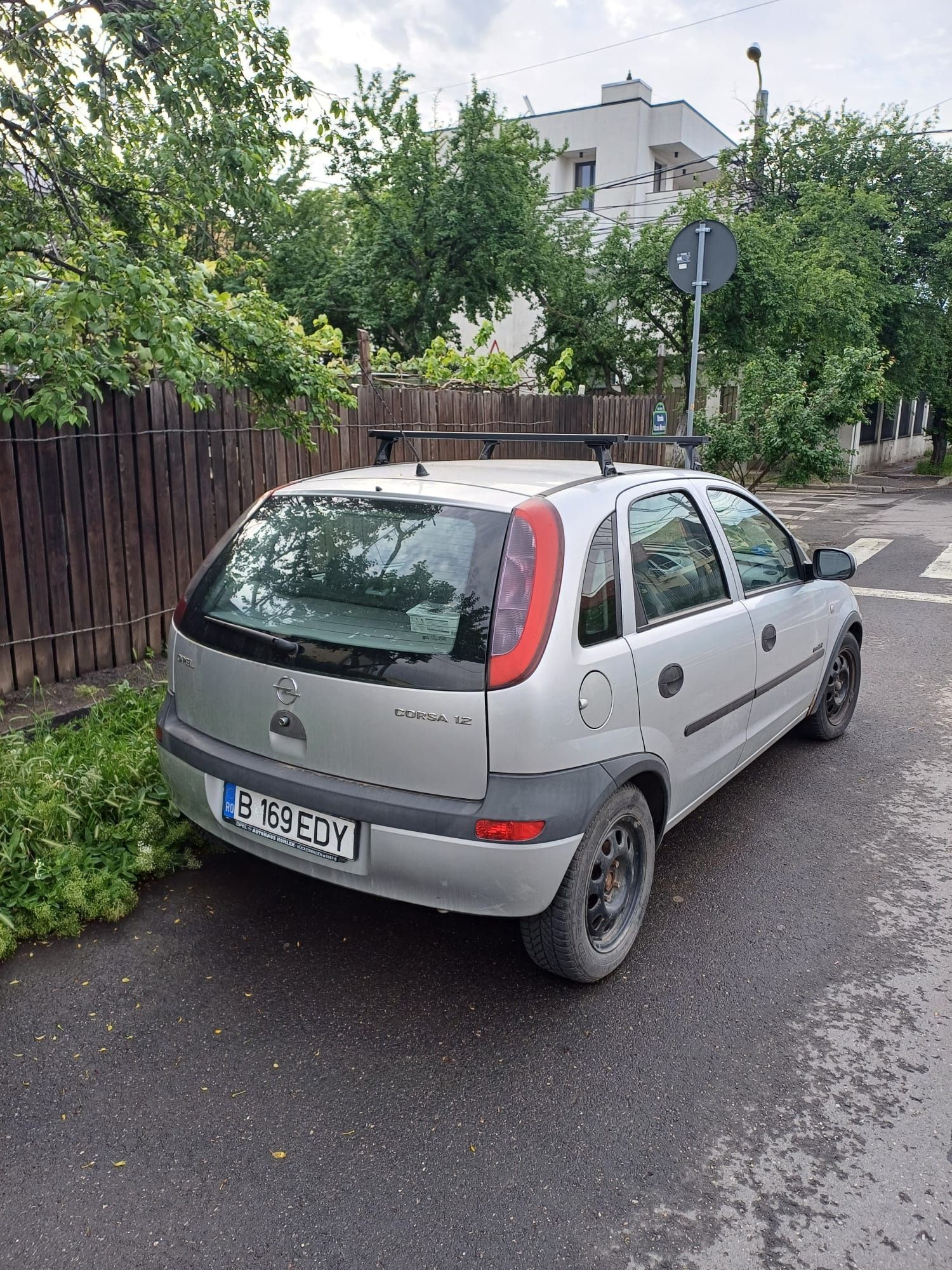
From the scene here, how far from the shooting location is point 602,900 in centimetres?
313

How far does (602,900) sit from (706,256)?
20.5 ft

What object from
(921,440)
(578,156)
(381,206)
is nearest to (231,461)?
(381,206)

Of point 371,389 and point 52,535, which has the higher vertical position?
point 371,389

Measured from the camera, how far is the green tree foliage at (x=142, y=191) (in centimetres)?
411

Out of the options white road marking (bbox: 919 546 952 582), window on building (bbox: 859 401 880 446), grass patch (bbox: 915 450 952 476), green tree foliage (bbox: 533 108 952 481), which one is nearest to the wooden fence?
green tree foliage (bbox: 533 108 952 481)

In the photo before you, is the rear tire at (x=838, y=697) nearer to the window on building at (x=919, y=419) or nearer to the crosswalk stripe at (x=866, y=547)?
the crosswalk stripe at (x=866, y=547)

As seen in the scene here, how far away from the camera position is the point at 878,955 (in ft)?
10.9

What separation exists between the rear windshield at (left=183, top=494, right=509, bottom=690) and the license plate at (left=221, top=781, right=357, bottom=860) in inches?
17.8

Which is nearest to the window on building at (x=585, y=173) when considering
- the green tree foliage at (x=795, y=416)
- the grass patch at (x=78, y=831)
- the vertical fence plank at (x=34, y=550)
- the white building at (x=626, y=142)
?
the white building at (x=626, y=142)

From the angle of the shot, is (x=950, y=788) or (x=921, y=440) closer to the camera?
(x=950, y=788)

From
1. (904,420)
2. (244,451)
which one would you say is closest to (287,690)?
(244,451)

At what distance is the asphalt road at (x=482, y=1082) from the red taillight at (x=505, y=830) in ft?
2.18

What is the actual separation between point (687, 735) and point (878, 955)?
39.5 inches

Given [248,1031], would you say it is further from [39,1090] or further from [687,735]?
[687,735]
